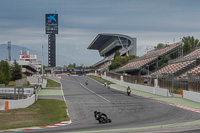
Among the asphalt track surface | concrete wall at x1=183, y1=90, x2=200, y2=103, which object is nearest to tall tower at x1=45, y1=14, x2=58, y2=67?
concrete wall at x1=183, y1=90, x2=200, y2=103

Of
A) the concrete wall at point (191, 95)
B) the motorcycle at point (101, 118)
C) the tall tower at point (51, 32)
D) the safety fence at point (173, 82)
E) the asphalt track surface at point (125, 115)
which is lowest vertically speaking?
the asphalt track surface at point (125, 115)

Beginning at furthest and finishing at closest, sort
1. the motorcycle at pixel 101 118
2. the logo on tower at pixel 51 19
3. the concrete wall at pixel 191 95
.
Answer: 1. the logo on tower at pixel 51 19
2. the concrete wall at pixel 191 95
3. the motorcycle at pixel 101 118

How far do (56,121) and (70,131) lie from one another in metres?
6.05

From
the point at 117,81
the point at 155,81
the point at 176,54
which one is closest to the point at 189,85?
the point at 155,81

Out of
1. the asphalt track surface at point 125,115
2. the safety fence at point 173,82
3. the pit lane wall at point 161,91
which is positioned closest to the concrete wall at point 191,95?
the pit lane wall at point 161,91

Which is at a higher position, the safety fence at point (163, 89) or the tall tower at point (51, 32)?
the tall tower at point (51, 32)

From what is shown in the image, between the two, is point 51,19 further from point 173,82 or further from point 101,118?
point 101,118

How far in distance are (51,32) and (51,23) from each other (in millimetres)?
6691

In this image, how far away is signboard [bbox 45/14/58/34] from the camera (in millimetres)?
176750

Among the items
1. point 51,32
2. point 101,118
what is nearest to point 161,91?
point 101,118

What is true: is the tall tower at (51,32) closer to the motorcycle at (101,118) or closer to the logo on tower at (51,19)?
the logo on tower at (51,19)

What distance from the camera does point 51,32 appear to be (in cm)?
18625

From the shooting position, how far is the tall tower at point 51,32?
177 meters

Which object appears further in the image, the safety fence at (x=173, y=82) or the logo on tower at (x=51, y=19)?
the logo on tower at (x=51, y=19)
